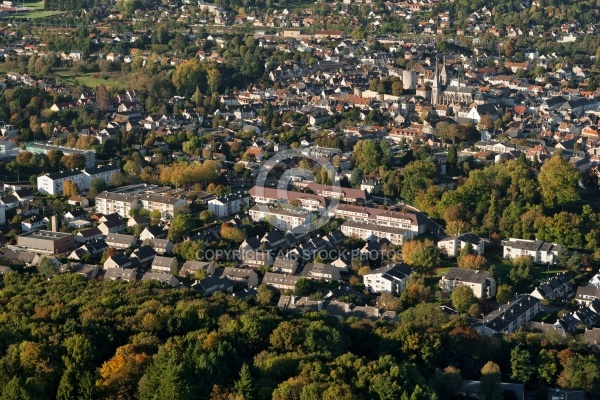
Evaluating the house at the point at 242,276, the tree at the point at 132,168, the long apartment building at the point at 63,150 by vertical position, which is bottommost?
the long apartment building at the point at 63,150

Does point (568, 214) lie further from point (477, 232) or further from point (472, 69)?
point (472, 69)

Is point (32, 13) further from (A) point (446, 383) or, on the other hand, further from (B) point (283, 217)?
(A) point (446, 383)

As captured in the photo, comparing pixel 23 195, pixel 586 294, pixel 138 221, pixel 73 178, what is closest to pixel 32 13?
pixel 73 178

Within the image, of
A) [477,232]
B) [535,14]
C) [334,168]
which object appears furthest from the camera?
[535,14]

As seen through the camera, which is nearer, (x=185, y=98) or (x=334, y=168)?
(x=334, y=168)

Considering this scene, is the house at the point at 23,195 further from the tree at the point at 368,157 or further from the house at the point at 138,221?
the tree at the point at 368,157

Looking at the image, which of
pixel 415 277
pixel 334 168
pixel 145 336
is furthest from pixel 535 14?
pixel 145 336

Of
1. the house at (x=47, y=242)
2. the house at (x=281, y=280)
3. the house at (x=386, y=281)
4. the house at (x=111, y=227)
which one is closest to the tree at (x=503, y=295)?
the house at (x=386, y=281)

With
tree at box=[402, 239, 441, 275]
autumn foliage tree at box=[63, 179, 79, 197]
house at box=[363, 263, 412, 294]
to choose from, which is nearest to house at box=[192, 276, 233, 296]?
house at box=[363, 263, 412, 294]
